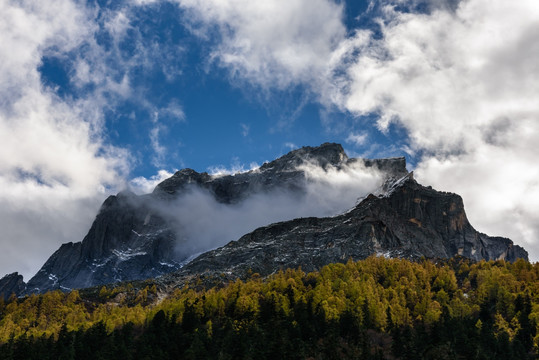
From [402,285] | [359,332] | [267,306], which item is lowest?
[359,332]

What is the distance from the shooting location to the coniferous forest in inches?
5007

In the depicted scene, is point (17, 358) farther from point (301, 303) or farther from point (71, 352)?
point (301, 303)

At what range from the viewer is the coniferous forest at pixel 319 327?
5007 inches

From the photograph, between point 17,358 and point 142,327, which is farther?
point 142,327

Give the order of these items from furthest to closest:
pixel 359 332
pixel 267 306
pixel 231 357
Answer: pixel 267 306 < pixel 359 332 < pixel 231 357

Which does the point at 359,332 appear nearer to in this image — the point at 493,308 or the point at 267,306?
the point at 267,306

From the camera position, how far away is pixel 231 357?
4855 inches

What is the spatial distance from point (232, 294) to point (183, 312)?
2509cm

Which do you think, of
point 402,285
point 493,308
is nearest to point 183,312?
point 402,285

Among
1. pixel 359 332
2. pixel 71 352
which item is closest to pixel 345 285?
pixel 359 332

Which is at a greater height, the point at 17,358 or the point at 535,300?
the point at 535,300

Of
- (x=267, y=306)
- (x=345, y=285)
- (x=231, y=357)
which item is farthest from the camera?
(x=345, y=285)

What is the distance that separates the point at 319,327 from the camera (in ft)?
481

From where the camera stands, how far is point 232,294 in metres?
186
